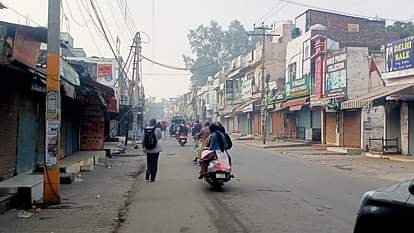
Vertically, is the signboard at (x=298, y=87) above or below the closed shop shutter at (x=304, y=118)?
above

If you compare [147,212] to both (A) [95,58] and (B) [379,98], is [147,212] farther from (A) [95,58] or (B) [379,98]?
(A) [95,58]

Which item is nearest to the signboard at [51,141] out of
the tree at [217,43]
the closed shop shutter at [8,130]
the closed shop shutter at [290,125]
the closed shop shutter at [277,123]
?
the closed shop shutter at [8,130]

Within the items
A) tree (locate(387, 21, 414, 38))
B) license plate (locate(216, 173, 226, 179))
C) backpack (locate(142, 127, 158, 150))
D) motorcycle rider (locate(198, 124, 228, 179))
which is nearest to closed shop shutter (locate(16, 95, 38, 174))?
backpack (locate(142, 127, 158, 150))

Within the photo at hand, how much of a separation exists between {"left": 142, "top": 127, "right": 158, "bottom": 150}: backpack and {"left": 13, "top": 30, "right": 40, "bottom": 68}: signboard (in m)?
5.21

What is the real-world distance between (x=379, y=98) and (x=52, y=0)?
18268mm

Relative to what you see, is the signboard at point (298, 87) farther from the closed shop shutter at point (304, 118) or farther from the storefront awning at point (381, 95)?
the storefront awning at point (381, 95)

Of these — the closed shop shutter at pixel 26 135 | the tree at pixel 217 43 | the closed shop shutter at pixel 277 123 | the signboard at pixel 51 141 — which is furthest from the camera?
the tree at pixel 217 43

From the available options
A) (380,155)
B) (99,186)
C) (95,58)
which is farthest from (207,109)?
(99,186)

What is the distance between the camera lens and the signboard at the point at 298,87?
132ft

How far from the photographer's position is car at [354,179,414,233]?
141 inches

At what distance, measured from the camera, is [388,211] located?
371 centimetres

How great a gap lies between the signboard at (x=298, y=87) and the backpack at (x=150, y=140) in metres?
25.2

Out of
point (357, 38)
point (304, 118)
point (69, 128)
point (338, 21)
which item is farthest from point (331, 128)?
point (69, 128)

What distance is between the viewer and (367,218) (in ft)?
12.7
